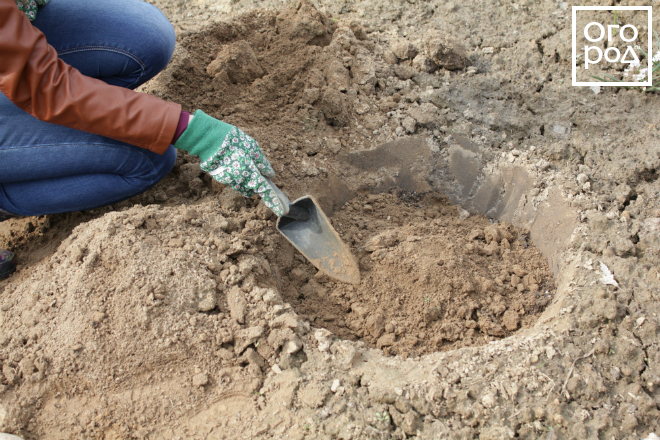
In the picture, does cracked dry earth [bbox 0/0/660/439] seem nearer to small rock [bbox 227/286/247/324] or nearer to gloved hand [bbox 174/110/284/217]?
small rock [bbox 227/286/247/324]

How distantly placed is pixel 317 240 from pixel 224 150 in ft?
2.05

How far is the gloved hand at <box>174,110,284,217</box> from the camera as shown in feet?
5.84

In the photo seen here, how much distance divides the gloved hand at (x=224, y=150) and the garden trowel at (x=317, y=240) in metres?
0.27

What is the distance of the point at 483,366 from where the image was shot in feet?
5.17

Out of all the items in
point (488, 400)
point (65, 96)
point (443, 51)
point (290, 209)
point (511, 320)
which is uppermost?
point (65, 96)

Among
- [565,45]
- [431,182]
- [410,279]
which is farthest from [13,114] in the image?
[565,45]

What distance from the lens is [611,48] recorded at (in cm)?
273

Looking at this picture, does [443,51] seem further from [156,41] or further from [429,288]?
[156,41]

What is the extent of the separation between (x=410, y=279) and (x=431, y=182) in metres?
0.78

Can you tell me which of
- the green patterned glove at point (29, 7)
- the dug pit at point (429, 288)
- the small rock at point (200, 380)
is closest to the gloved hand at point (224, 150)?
the dug pit at point (429, 288)

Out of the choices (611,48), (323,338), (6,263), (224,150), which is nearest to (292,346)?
(323,338)

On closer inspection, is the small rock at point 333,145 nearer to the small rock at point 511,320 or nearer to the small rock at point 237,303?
the small rock at point 237,303

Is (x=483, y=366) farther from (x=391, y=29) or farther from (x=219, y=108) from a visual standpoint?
(x=391, y=29)

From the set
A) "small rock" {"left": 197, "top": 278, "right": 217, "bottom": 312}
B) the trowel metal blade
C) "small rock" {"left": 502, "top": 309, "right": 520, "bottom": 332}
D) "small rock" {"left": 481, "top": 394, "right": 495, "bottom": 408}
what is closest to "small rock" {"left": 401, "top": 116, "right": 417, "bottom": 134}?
the trowel metal blade
